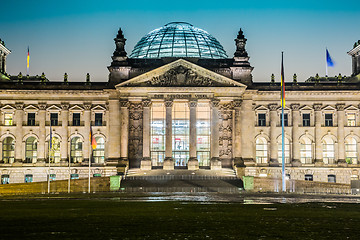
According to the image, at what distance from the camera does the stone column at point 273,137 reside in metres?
94.8

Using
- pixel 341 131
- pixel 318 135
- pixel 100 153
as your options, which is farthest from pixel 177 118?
pixel 341 131

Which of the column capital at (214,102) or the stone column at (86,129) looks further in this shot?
the stone column at (86,129)

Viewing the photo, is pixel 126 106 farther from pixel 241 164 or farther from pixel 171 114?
pixel 241 164

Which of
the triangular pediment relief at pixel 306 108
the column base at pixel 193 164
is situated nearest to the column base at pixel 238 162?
the column base at pixel 193 164

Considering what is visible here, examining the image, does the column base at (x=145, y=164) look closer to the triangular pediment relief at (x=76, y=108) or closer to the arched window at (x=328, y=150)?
the triangular pediment relief at (x=76, y=108)

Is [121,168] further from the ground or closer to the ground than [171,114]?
closer to the ground

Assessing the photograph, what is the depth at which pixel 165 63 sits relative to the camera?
89625 millimetres

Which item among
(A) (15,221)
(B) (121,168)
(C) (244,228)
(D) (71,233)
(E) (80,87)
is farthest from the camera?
(E) (80,87)

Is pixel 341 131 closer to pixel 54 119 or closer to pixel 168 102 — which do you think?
pixel 168 102

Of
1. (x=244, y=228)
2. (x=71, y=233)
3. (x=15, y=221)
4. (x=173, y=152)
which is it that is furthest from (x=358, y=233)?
(x=173, y=152)

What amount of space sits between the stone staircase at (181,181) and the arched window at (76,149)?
40.1ft

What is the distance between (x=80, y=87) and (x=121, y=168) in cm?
1681

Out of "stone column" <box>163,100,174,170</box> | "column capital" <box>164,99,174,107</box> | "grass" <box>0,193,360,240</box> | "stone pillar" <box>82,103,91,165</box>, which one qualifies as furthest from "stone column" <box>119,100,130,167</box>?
"grass" <box>0,193,360,240</box>

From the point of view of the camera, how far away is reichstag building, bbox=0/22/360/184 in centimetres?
8950
